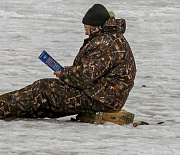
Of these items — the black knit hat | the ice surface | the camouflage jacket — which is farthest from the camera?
the black knit hat

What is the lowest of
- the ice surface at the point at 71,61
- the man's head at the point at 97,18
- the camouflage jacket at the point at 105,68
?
the ice surface at the point at 71,61

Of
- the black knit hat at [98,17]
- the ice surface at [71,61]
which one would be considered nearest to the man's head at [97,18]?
the black knit hat at [98,17]

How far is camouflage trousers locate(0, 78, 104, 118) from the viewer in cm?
667

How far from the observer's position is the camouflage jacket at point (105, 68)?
6.51 m

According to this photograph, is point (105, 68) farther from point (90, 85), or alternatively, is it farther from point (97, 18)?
point (97, 18)

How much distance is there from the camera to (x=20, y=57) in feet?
43.1

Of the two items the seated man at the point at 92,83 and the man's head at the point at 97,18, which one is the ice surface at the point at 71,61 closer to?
the seated man at the point at 92,83

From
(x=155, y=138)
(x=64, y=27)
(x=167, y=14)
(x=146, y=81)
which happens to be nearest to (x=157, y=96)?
(x=146, y=81)

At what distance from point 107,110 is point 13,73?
4696 millimetres

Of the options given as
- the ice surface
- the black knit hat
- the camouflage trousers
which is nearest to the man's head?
the black knit hat

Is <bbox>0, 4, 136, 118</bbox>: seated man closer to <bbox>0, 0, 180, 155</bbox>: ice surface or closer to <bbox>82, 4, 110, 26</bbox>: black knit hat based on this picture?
<bbox>82, 4, 110, 26</bbox>: black knit hat

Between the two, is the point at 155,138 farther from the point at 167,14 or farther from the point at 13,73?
the point at 167,14

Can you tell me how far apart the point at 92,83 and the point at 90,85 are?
0.03 metres

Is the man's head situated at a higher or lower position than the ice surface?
higher
